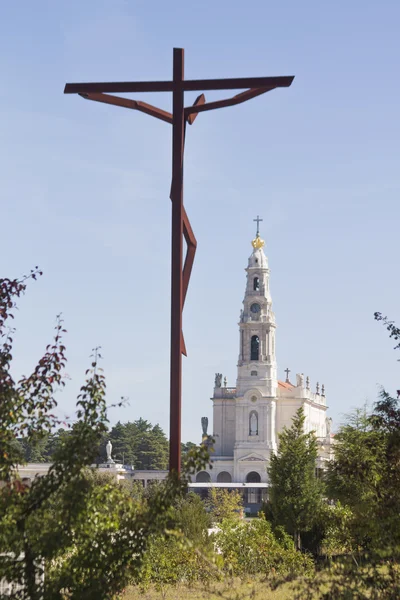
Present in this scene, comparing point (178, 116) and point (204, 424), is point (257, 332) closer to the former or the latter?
point (204, 424)

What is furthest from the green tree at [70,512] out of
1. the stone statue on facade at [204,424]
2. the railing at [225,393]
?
Result: the railing at [225,393]

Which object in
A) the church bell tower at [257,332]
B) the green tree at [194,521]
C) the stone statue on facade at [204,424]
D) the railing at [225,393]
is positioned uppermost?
the church bell tower at [257,332]

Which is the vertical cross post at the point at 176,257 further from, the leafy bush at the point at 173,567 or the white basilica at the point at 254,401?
the white basilica at the point at 254,401

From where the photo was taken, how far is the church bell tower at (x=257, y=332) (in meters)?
93.4

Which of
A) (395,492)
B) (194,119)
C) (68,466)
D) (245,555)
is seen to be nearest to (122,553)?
(68,466)

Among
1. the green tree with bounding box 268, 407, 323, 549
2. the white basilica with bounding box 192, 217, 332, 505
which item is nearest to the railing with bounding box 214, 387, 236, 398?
the white basilica with bounding box 192, 217, 332, 505

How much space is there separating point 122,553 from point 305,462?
20.8 m

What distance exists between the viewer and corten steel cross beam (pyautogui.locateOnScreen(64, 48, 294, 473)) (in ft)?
35.0

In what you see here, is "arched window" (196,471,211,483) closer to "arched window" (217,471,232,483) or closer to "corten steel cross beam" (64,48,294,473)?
"arched window" (217,471,232,483)

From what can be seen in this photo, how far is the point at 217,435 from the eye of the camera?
94500 mm

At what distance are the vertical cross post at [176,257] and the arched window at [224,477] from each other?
82.6 metres

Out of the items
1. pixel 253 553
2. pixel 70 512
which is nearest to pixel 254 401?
pixel 253 553

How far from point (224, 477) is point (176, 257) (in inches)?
3267

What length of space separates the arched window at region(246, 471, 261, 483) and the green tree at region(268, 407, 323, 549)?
61619mm
